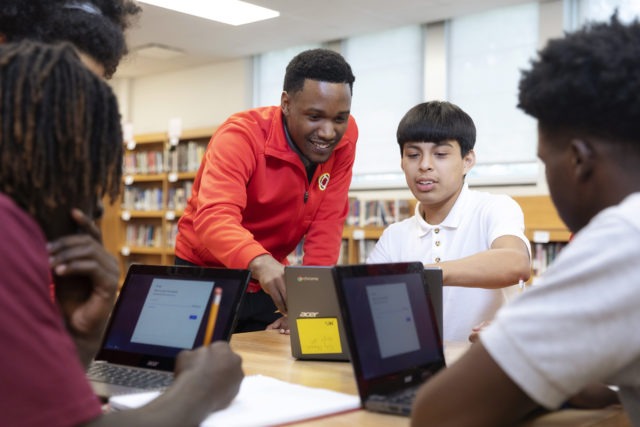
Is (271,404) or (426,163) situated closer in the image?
(271,404)

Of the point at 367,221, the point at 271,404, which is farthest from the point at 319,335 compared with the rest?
the point at 367,221

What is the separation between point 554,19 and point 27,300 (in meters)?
5.17

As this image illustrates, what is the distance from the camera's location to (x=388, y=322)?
116cm

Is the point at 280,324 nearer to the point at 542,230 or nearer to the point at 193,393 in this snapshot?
the point at 193,393

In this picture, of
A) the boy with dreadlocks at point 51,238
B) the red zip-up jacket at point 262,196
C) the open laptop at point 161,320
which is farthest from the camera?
A: the red zip-up jacket at point 262,196

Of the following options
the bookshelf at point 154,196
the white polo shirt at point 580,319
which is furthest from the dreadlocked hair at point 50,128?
the bookshelf at point 154,196

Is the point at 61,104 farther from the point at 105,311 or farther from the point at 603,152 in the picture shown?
the point at 603,152

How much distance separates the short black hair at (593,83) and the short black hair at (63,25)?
0.93 m

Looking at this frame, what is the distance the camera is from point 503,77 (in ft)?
17.8

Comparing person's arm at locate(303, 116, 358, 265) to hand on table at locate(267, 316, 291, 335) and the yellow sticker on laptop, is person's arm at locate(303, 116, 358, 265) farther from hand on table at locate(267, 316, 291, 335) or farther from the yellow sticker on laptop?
the yellow sticker on laptop

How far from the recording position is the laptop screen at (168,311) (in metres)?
1.34

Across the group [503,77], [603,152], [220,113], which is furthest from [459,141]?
[220,113]

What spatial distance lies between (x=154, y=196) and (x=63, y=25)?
606 cm

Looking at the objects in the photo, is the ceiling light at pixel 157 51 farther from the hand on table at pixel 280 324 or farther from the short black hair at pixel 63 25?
the short black hair at pixel 63 25
